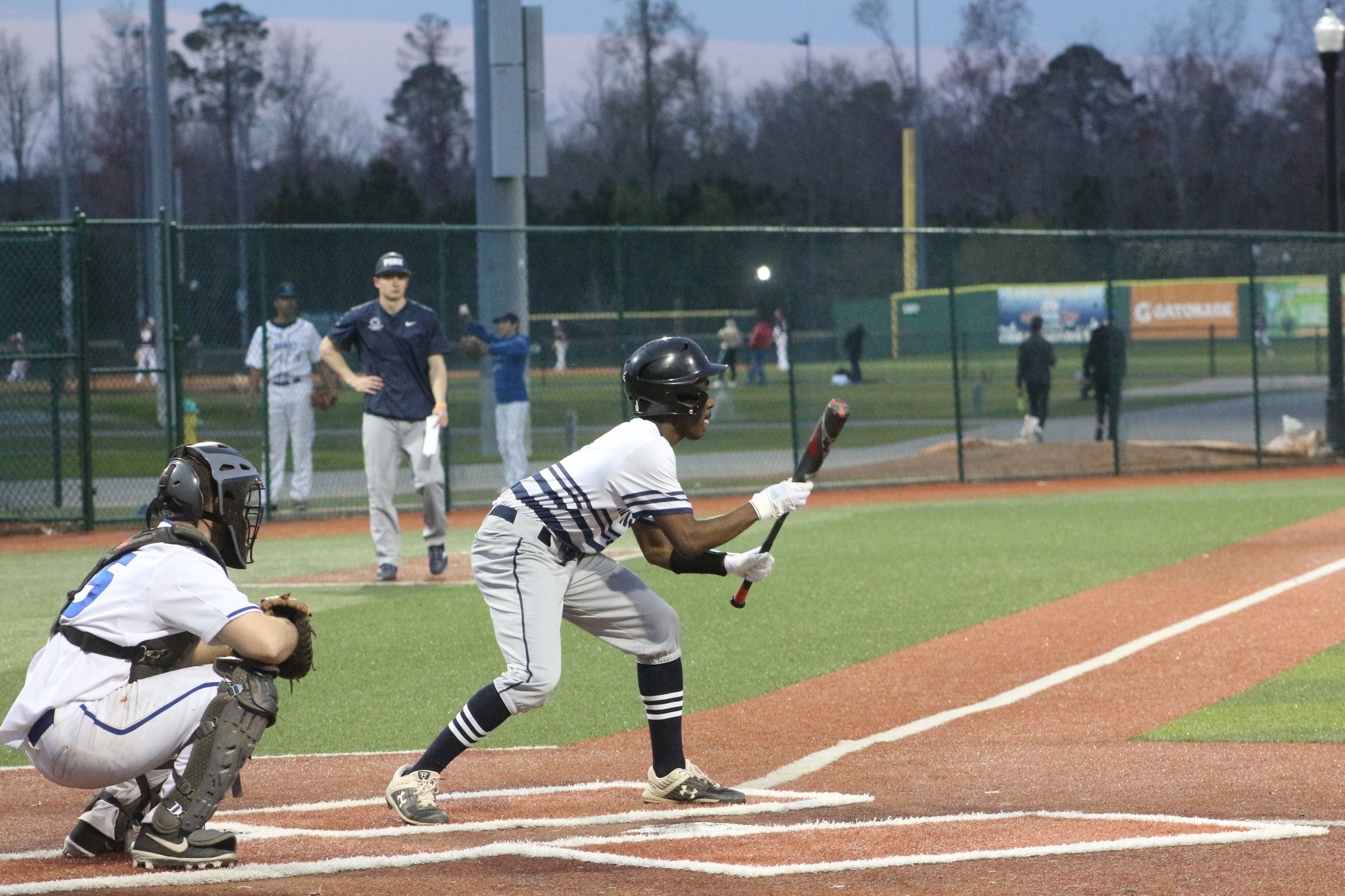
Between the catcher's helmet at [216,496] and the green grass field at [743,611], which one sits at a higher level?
the catcher's helmet at [216,496]

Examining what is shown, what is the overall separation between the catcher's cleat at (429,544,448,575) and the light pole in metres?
14.1

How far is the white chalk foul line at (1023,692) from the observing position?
658 centimetres

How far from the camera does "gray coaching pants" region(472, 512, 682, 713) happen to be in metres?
5.54

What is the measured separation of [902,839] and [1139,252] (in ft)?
64.6

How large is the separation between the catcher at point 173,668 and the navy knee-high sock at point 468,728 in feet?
2.76

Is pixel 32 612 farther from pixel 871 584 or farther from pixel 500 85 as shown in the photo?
pixel 500 85

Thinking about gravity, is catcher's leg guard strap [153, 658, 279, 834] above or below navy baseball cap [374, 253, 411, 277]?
below

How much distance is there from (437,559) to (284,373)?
17.0ft

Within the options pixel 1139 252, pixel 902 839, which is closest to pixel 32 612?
pixel 902 839

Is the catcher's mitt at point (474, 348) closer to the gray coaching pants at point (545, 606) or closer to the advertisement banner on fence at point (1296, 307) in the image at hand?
the gray coaching pants at point (545, 606)

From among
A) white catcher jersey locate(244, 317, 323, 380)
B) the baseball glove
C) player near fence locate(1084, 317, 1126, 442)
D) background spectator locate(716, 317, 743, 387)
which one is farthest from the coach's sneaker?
player near fence locate(1084, 317, 1126, 442)

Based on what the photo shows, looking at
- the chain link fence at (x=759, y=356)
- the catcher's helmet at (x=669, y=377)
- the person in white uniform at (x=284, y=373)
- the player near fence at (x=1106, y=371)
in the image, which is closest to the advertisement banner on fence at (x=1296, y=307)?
the chain link fence at (x=759, y=356)

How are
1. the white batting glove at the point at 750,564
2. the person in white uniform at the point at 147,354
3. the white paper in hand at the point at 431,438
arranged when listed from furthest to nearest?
the person in white uniform at the point at 147,354 < the white paper in hand at the point at 431,438 < the white batting glove at the point at 750,564

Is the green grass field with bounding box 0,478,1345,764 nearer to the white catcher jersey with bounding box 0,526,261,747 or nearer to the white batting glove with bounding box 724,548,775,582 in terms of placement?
the white batting glove with bounding box 724,548,775,582
